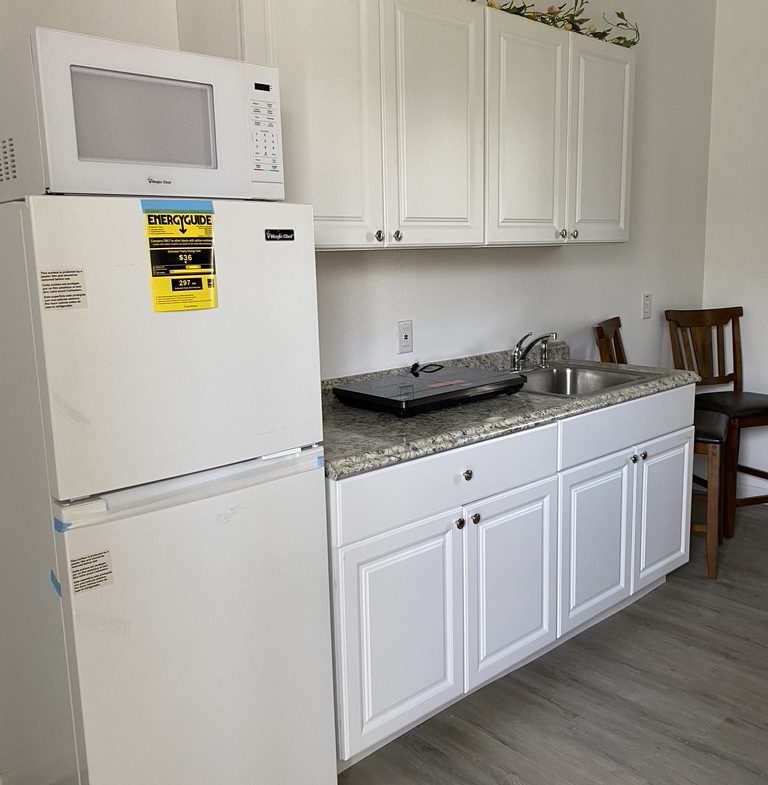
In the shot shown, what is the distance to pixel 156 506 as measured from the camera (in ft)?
5.04

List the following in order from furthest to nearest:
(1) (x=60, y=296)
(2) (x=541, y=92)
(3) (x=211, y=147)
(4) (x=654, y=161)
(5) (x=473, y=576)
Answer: (4) (x=654, y=161)
(2) (x=541, y=92)
(5) (x=473, y=576)
(3) (x=211, y=147)
(1) (x=60, y=296)

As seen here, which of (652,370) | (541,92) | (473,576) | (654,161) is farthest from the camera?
(654,161)

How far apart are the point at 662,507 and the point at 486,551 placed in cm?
102

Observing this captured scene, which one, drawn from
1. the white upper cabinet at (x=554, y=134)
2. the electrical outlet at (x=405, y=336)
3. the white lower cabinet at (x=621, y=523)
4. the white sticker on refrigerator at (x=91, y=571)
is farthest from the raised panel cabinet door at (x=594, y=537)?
the white sticker on refrigerator at (x=91, y=571)

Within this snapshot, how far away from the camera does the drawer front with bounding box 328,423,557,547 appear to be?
74.3 inches

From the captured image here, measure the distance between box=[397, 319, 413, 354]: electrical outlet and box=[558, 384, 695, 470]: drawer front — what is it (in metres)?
0.66

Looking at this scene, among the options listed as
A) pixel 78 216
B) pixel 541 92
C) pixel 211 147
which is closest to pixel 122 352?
pixel 78 216

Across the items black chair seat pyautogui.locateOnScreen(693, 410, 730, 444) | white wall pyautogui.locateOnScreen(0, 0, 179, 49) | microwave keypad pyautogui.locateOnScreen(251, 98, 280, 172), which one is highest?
white wall pyautogui.locateOnScreen(0, 0, 179, 49)

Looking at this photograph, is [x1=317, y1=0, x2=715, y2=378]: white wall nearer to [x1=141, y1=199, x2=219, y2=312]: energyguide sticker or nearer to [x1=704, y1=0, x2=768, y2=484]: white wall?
[x1=704, y1=0, x2=768, y2=484]: white wall

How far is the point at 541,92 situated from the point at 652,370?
44.4 inches

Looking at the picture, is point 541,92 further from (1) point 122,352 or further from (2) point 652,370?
(1) point 122,352

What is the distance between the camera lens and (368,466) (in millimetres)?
1905

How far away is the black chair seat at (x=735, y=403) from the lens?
11.5ft

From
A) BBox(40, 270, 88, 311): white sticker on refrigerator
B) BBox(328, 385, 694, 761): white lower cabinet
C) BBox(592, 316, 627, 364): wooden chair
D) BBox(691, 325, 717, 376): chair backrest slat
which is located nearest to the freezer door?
BBox(40, 270, 88, 311): white sticker on refrigerator
